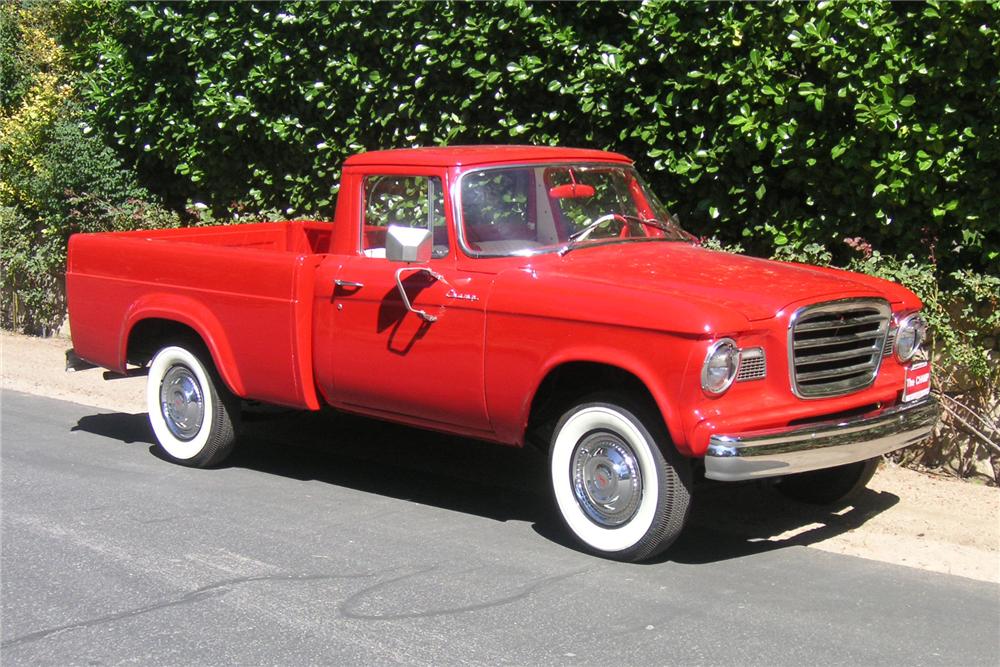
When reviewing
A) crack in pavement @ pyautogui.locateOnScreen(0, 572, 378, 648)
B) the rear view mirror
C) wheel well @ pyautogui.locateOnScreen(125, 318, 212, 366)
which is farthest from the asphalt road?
the rear view mirror

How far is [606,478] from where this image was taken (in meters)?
5.86

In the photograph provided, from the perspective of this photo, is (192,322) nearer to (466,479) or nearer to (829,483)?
(466,479)

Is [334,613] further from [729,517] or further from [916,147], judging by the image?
[916,147]

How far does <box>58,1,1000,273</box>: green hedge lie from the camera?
7.44 meters

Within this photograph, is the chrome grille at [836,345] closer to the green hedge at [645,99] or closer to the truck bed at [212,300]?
the green hedge at [645,99]

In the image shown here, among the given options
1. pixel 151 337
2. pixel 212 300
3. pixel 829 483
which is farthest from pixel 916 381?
pixel 151 337

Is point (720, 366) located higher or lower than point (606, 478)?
higher

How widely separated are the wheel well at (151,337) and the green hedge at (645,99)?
3080mm

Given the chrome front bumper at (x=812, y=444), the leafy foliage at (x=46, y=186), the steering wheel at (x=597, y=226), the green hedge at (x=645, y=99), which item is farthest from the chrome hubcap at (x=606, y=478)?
the leafy foliage at (x=46, y=186)

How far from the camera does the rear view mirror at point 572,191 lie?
6801 mm

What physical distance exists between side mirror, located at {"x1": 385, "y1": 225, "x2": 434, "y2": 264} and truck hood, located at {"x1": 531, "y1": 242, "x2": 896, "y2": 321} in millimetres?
612

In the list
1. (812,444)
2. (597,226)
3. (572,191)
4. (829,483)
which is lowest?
(829,483)

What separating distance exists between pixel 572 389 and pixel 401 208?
1.63 meters

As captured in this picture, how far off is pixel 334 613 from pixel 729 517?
246cm
